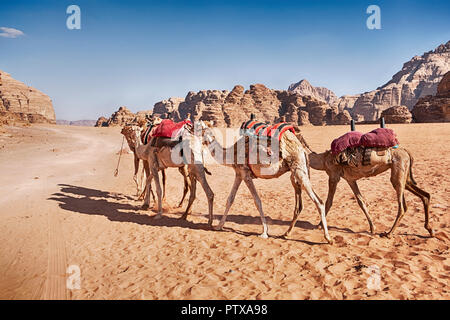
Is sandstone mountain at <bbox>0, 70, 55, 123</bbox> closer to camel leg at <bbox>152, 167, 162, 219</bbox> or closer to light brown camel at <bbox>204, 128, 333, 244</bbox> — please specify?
camel leg at <bbox>152, 167, 162, 219</bbox>

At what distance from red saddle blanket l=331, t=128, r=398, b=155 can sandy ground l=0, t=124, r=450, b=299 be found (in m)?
2.11

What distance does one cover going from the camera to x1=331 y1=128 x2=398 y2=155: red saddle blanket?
19.2 feet

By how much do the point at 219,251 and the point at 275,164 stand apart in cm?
227

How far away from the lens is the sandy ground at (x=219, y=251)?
3943 mm

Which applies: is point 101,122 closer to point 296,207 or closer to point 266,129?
point 266,129

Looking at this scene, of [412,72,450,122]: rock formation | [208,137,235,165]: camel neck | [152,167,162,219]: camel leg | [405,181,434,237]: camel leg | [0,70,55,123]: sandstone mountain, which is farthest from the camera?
[0,70,55,123]: sandstone mountain

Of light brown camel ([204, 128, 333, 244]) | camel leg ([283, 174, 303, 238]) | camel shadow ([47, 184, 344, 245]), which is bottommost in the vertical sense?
camel shadow ([47, 184, 344, 245])

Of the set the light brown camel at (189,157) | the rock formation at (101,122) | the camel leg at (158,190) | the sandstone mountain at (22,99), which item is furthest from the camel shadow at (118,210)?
the sandstone mountain at (22,99)

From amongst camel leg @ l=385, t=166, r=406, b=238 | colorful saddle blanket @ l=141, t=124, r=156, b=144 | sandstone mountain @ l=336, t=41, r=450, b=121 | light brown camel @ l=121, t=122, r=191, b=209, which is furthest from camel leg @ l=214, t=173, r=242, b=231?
sandstone mountain @ l=336, t=41, r=450, b=121

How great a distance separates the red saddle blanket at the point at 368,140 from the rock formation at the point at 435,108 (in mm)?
59578

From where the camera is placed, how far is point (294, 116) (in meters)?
107

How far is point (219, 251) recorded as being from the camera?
17.7 feet

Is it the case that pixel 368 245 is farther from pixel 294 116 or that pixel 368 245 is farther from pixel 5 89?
pixel 5 89
